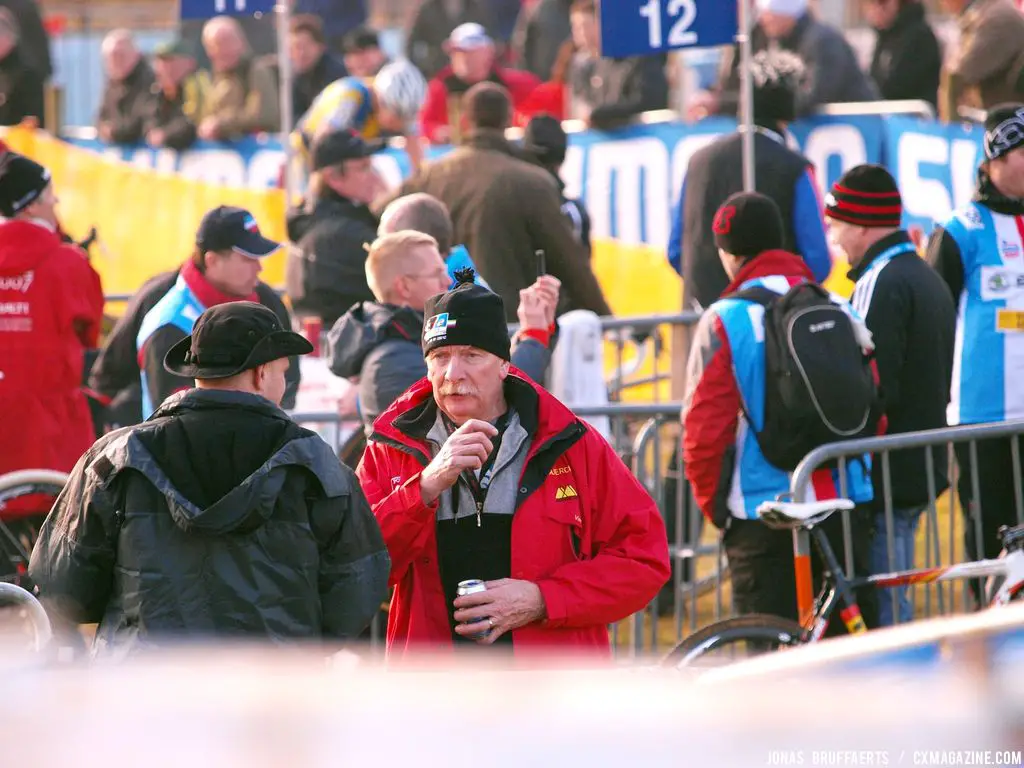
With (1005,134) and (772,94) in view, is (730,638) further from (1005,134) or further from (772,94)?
(772,94)

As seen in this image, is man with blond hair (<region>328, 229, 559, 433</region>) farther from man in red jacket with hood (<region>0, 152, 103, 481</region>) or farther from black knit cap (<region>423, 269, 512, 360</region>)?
man in red jacket with hood (<region>0, 152, 103, 481</region>)

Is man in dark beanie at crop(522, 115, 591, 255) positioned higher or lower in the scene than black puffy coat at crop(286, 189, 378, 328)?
higher

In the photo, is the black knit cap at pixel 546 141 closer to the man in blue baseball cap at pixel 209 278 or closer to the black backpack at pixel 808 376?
the man in blue baseball cap at pixel 209 278

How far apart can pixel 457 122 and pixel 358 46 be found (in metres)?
1.69

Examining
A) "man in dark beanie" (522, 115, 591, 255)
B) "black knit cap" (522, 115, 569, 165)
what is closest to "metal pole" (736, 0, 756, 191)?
"man in dark beanie" (522, 115, 591, 255)

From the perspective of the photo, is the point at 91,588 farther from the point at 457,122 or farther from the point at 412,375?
the point at 457,122

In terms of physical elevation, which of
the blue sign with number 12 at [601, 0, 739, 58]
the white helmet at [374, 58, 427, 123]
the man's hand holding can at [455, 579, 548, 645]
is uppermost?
the blue sign with number 12 at [601, 0, 739, 58]

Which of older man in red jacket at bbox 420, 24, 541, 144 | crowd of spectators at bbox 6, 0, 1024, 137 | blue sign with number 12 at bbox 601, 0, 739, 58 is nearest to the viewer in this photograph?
blue sign with number 12 at bbox 601, 0, 739, 58

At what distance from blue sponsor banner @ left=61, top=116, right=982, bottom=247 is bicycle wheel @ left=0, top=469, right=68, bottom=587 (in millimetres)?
6059

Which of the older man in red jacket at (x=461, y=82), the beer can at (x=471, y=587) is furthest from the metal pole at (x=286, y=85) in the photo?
the beer can at (x=471, y=587)

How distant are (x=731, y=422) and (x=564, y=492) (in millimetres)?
1936

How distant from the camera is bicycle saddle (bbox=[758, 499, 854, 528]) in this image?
6.13 m

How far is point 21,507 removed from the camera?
25.7 ft

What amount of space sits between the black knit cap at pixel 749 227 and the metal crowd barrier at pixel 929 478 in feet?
2.64
